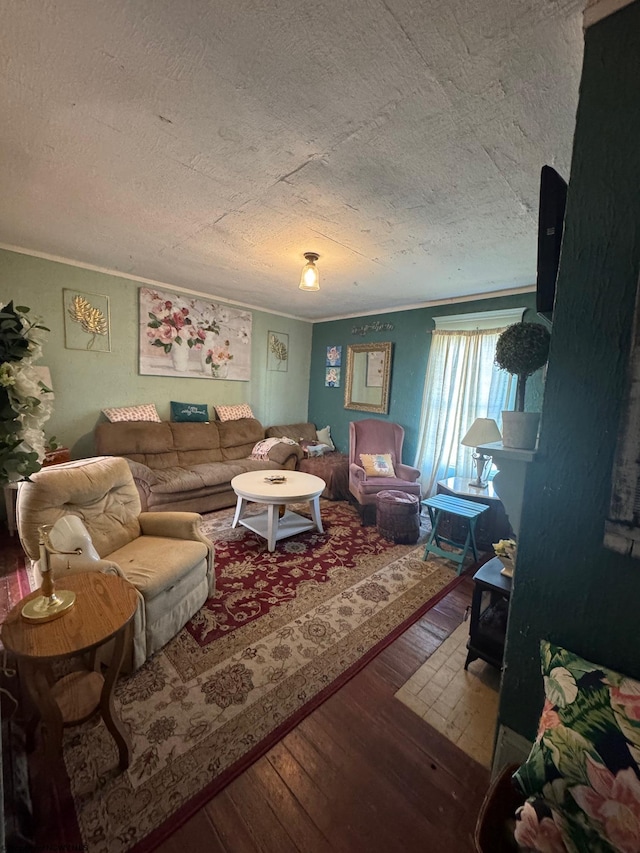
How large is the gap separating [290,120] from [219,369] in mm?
3402

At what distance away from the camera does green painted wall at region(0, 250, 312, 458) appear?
10.0 feet

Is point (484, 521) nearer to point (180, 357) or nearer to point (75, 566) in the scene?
point (75, 566)

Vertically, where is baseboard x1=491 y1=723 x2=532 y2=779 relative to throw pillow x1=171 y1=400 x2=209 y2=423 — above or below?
below

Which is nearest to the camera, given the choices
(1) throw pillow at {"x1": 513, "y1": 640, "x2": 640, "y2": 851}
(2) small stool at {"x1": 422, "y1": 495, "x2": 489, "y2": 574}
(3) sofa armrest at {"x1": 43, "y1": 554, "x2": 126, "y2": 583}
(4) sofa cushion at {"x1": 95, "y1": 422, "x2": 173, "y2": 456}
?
(1) throw pillow at {"x1": 513, "y1": 640, "x2": 640, "y2": 851}

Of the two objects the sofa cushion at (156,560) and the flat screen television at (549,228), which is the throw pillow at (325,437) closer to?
the sofa cushion at (156,560)

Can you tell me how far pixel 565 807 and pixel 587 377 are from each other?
39.2 inches

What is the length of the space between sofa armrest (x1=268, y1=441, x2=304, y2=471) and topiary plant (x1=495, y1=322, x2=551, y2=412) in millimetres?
3200

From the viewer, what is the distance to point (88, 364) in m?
3.44

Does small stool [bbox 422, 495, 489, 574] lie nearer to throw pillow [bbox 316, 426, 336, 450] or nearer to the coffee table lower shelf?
the coffee table lower shelf

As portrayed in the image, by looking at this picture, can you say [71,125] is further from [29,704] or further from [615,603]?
[615,603]

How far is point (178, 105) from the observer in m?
1.29

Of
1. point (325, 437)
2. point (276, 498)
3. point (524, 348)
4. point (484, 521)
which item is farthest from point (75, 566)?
point (325, 437)

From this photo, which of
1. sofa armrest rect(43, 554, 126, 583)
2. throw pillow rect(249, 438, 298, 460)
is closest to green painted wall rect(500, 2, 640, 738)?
sofa armrest rect(43, 554, 126, 583)

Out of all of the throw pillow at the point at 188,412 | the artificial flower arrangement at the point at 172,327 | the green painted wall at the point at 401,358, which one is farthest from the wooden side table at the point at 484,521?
the artificial flower arrangement at the point at 172,327
